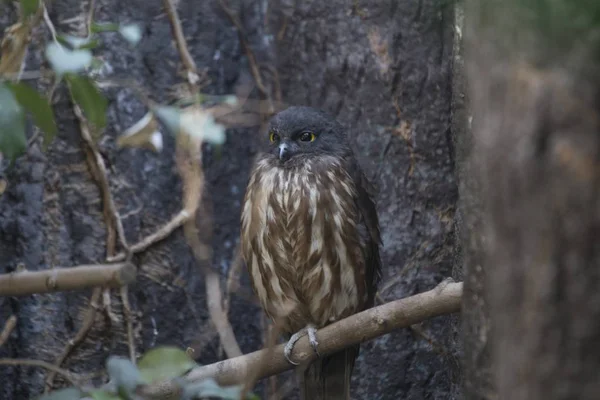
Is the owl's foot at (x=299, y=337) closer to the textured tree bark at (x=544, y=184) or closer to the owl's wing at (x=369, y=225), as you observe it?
the owl's wing at (x=369, y=225)

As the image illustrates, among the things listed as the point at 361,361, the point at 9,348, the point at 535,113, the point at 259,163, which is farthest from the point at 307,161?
the point at 535,113

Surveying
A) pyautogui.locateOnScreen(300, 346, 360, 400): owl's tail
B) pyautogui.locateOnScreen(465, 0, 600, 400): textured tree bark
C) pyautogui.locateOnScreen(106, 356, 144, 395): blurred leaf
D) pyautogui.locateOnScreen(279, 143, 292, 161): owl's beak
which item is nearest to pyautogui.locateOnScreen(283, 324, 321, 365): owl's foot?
pyautogui.locateOnScreen(300, 346, 360, 400): owl's tail

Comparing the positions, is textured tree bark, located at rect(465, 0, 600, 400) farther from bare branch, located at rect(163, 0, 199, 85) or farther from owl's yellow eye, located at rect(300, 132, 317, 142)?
bare branch, located at rect(163, 0, 199, 85)

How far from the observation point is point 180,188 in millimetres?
4020

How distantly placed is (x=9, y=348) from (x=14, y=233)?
0.54 m

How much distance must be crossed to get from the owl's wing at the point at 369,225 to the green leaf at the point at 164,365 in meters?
1.53

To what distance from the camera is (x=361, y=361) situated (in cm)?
388

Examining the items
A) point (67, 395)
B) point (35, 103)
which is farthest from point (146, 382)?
point (35, 103)

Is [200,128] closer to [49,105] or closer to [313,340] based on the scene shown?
[49,105]

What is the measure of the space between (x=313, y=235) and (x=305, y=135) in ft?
1.62

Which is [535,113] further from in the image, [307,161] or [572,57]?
[307,161]

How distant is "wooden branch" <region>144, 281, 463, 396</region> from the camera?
265 centimetres

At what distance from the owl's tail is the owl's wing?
28cm

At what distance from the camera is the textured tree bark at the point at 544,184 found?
1210 mm
